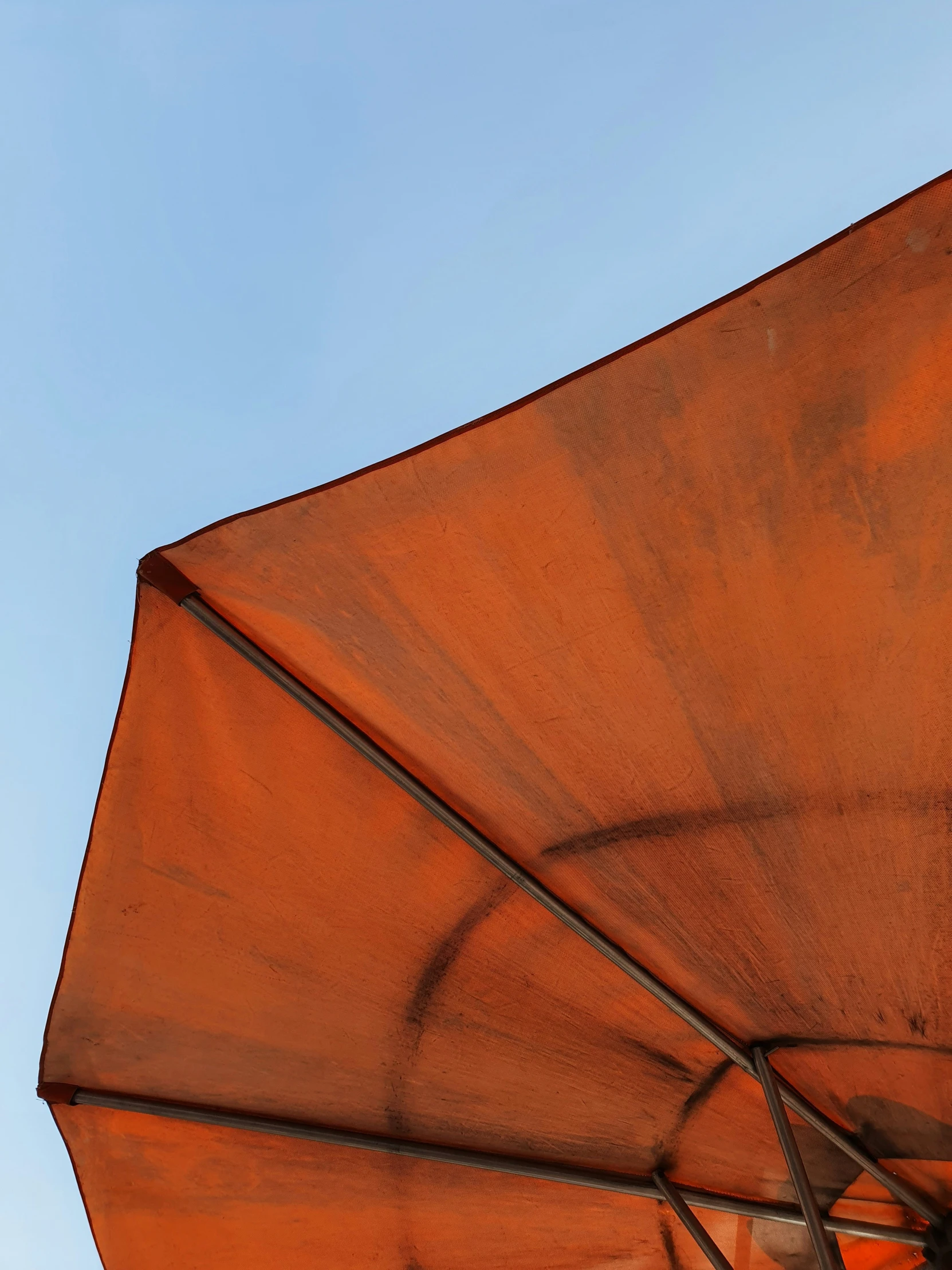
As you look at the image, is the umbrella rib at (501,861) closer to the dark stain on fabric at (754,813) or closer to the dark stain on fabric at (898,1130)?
the dark stain on fabric at (898,1130)

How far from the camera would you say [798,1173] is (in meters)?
3.46

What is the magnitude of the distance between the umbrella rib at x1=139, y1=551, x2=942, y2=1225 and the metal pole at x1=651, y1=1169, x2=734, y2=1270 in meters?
0.57

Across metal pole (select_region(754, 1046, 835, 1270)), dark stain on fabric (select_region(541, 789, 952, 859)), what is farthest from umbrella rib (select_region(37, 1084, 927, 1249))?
dark stain on fabric (select_region(541, 789, 952, 859))

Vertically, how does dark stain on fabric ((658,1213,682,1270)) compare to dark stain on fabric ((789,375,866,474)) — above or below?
below

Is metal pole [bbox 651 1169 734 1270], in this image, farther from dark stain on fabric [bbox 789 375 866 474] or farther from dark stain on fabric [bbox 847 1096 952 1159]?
dark stain on fabric [bbox 789 375 866 474]

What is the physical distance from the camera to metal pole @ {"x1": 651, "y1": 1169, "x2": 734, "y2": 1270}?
3.67 metres

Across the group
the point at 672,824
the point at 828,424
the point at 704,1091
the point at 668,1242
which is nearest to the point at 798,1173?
the point at 704,1091

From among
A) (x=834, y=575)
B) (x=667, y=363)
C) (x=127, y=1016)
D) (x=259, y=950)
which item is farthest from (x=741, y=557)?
(x=127, y=1016)

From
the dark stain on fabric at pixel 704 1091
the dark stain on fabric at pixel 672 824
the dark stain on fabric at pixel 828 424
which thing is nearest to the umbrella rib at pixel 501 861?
the dark stain on fabric at pixel 704 1091

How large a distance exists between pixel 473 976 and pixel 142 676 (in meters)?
1.63

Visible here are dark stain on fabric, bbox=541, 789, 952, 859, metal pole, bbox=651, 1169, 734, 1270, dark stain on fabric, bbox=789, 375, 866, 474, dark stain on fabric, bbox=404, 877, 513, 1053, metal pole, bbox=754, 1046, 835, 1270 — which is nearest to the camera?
dark stain on fabric, bbox=789, 375, 866, 474

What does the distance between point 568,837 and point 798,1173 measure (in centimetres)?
145

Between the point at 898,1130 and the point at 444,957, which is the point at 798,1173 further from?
the point at 444,957

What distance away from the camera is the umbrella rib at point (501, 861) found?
3.04m
